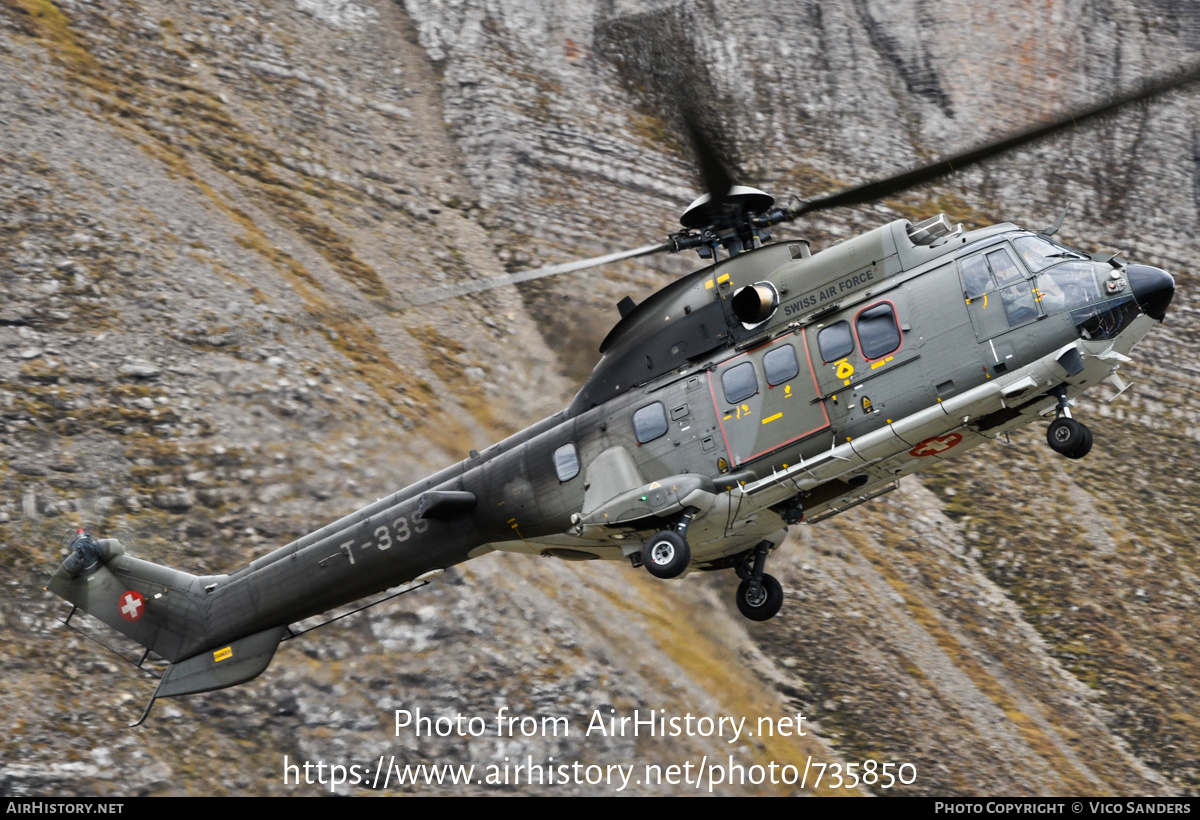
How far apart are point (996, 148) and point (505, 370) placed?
1607cm

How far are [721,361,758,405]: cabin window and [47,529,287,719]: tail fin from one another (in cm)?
747

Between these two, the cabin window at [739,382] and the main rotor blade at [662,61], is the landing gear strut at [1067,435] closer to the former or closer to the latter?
the cabin window at [739,382]

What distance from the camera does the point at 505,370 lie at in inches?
1125

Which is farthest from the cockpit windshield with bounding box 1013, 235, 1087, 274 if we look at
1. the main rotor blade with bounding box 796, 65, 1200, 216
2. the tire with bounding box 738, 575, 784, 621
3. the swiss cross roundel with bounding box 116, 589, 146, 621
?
the swiss cross roundel with bounding box 116, 589, 146, 621

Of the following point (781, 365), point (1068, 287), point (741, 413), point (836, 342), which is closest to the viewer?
point (1068, 287)

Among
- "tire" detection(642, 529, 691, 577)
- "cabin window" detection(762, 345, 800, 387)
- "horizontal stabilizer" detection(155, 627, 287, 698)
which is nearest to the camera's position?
"cabin window" detection(762, 345, 800, 387)

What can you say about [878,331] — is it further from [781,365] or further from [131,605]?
[131,605]

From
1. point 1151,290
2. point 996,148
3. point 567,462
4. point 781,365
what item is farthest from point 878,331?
point 567,462

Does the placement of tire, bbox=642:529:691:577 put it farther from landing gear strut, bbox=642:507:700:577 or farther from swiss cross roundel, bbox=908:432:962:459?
swiss cross roundel, bbox=908:432:962:459

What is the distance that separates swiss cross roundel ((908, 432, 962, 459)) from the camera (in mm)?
15499

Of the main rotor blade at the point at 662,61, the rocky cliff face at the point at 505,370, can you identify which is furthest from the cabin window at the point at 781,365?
the main rotor blade at the point at 662,61

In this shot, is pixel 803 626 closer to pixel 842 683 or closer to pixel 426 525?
pixel 842 683

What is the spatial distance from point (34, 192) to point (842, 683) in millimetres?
19722

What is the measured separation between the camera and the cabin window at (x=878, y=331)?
15.5 meters
